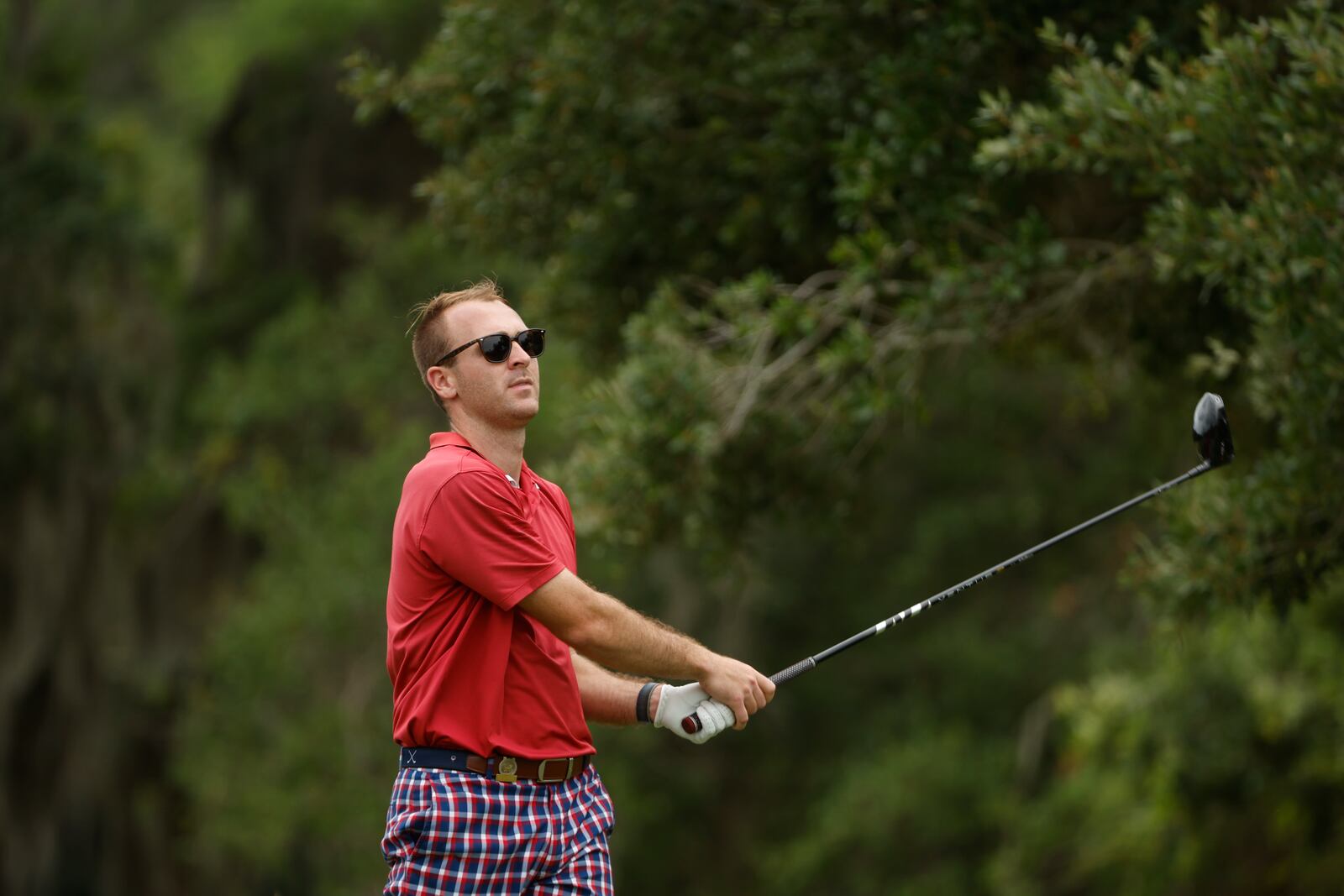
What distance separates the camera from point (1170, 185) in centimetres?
584

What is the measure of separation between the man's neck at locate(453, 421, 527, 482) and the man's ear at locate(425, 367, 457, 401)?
71mm

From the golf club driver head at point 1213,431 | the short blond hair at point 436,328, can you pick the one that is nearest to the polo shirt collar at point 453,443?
the short blond hair at point 436,328

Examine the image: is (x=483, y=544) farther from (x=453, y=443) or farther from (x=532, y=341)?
(x=532, y=341)

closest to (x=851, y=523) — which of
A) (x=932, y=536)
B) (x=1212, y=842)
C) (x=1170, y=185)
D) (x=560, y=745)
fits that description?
(x=1170, y=185)

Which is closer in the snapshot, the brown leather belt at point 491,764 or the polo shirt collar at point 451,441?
the brown leather belt at point 491,764

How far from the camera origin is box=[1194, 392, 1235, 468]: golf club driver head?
483 centimetres

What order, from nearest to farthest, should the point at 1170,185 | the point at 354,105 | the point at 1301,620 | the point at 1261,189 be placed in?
the point at 1261,189 < the point at 1170,185 < the point at 1301,620 < the point at 354,105

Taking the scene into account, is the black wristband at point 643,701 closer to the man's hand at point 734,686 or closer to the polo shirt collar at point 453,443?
the man's hand at point 734,686

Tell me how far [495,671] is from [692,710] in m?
0.52

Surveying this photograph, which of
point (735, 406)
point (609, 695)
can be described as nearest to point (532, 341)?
point (609, 695)

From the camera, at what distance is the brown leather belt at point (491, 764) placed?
3.45m

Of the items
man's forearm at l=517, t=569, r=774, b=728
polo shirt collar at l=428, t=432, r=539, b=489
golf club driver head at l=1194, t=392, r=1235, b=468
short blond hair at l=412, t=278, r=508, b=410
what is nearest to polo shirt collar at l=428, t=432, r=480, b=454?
polo shirt collar at l=428, t=432, r=539, b=489

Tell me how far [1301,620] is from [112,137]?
38.8 feet

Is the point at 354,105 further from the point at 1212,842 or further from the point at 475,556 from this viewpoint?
the point at 475,556
